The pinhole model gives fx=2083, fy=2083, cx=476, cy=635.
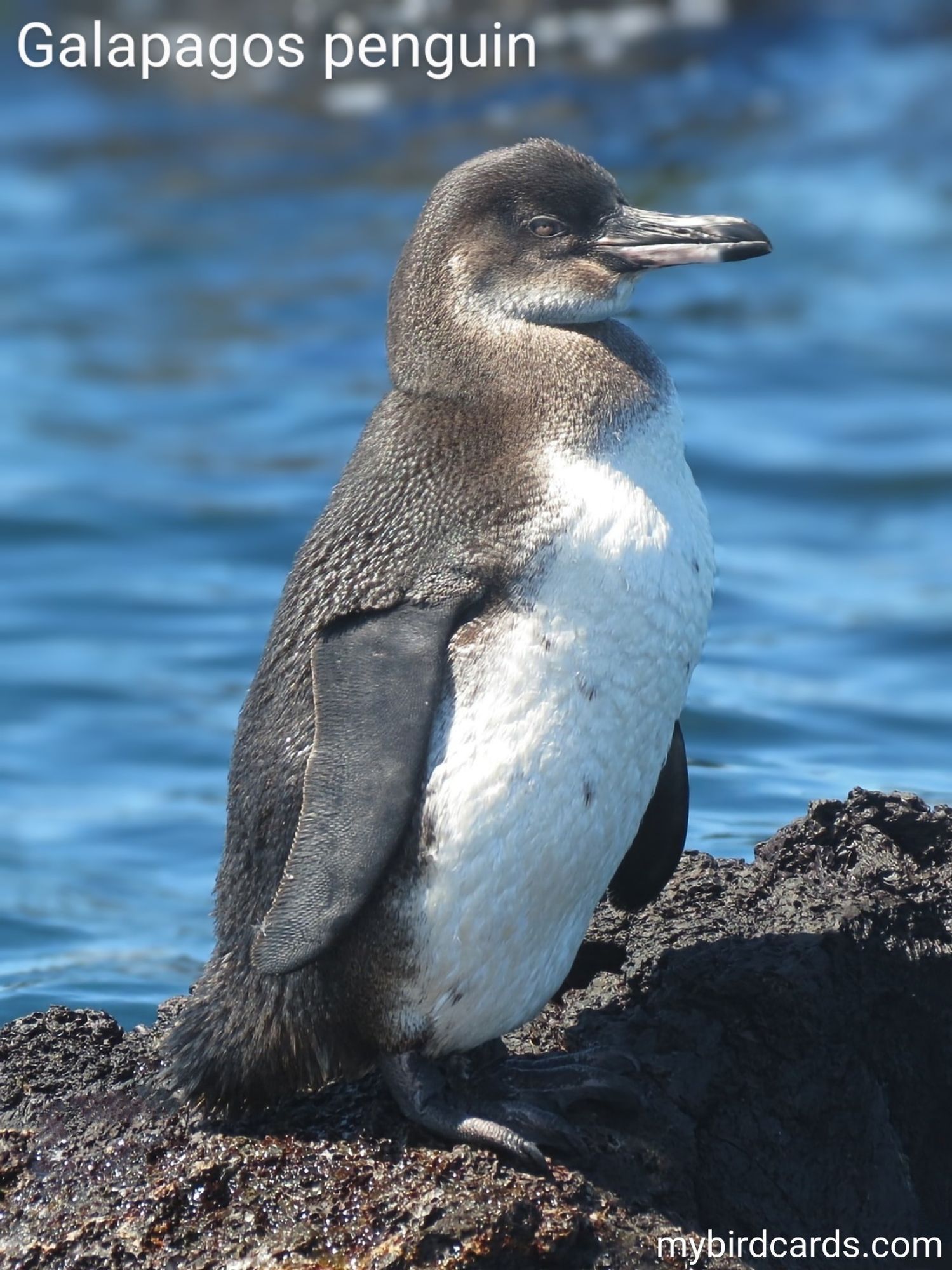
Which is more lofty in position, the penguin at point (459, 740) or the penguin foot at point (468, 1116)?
the penguin at point (459, 740)

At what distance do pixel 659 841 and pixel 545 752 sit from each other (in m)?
0.75

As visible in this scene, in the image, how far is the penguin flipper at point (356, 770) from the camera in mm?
4516

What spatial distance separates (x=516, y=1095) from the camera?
4.73m

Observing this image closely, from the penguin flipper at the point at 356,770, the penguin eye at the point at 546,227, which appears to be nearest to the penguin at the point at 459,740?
the penguin flipper at the point at 356,770

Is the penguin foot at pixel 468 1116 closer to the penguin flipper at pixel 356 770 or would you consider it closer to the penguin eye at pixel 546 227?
the penguin flipper at pixel 356 770

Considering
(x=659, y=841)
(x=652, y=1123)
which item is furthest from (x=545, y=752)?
(x=652, y=1123)

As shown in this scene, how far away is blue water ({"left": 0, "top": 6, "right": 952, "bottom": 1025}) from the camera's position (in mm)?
8742

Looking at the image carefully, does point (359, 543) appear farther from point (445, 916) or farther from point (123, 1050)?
point (123, 1050)

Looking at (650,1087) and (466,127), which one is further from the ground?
(466,127)

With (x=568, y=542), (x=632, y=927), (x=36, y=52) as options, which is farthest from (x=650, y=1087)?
(x=36, y=52)

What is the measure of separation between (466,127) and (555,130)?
2.81ft

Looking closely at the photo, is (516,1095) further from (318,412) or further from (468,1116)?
(318,412)

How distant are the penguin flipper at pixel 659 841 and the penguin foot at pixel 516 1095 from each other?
57cm

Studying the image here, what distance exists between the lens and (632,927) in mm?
5418
